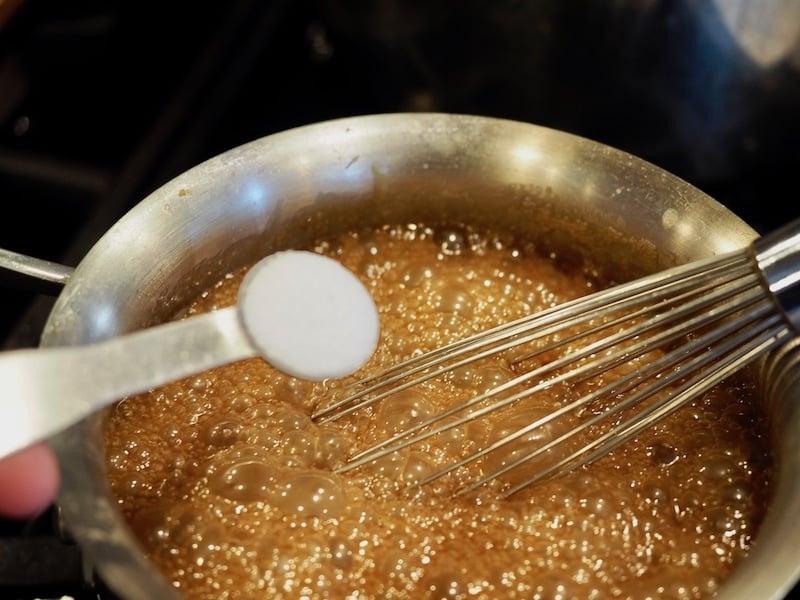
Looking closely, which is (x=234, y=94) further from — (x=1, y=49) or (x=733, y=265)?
(x=733, y=265)

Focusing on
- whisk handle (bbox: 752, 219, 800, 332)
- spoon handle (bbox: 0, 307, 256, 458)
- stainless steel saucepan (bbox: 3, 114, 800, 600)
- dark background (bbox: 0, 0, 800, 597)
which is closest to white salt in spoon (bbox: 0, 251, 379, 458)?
spoon handle (bbox: 0, 307, 256, 458)

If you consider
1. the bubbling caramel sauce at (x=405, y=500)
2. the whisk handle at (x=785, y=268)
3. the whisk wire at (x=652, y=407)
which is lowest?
the bubbling caramel sauce at (x=405, y=500)

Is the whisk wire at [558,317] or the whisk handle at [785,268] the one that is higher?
the whisk handle at [785,268]

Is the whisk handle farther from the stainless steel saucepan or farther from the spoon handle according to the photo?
the spoon handle

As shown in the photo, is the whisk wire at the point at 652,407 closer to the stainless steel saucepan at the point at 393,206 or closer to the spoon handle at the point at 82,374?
the stainless steel saucepan at the point at 393,206

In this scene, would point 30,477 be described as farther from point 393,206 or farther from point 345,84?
point 345,84

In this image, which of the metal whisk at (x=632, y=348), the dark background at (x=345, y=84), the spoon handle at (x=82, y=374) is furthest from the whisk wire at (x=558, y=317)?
the dark background at (x=345, y=84)

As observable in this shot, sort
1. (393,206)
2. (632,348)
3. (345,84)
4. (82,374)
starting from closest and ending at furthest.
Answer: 1. (82,374)
2. (632,348)
3. (393,206)
4. (345,84)

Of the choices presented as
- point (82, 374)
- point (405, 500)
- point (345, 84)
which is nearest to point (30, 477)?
point (82, 374)
